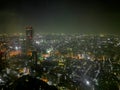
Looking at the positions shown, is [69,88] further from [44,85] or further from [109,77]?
[109,77]

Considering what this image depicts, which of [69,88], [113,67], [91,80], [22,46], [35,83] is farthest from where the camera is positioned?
[22,46]

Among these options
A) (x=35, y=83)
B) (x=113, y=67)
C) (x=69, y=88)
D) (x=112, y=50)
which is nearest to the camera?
(x=35, y=83)

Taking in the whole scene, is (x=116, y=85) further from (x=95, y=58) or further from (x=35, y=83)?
(x=95, y=58)

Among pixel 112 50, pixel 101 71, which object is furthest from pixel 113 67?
pixel 112 50

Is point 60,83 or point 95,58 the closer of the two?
point 60,83

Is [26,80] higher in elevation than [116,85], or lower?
higher

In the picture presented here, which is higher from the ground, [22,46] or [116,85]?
[22,46]

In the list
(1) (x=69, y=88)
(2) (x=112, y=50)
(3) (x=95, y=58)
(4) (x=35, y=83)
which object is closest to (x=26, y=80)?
(4) (x=35, y=83)

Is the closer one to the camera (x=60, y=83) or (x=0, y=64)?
(x=60, y=83)

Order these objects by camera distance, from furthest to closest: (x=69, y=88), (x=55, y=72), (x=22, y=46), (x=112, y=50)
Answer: (x=22, y=46), (x=112, y=50), (x=55, y=72), (x=69, y=88)
